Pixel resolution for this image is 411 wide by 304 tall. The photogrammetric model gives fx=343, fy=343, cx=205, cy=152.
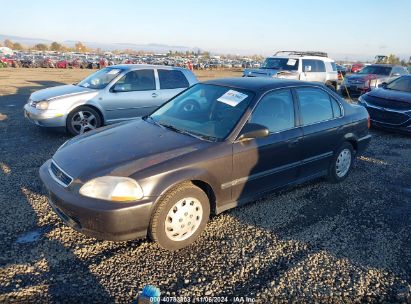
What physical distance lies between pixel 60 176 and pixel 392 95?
820cm

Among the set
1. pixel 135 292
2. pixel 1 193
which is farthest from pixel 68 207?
pixel 1 193

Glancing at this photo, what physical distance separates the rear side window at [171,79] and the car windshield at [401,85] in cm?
568

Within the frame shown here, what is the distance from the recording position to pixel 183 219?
3328 millimetres

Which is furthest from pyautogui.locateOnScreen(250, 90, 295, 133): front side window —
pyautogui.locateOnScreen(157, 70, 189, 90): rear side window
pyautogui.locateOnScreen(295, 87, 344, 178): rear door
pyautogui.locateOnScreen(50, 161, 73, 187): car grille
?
pyautogui.locateOnScreen(157, 70, 189, 90): rear side window

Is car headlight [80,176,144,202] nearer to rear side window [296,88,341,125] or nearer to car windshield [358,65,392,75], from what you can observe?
rear side window [296,88,341,125]

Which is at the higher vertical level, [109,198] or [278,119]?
[278,119]

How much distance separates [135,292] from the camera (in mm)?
2789

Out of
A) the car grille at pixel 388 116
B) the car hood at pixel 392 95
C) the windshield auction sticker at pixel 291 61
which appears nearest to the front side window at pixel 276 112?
the car grille at pixel 388 116

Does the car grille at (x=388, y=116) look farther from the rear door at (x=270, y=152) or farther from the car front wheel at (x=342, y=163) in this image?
the rear door at (x=270, y=152)

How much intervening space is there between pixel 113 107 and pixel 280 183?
4.43 m

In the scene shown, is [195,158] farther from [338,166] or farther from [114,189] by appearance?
[338,166]

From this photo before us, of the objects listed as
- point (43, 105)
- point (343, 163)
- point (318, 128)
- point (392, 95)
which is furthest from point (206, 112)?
point (392, 95)

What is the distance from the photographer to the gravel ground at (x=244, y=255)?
2834 millimetres

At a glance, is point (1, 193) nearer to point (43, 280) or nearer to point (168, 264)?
point (43, 280)
